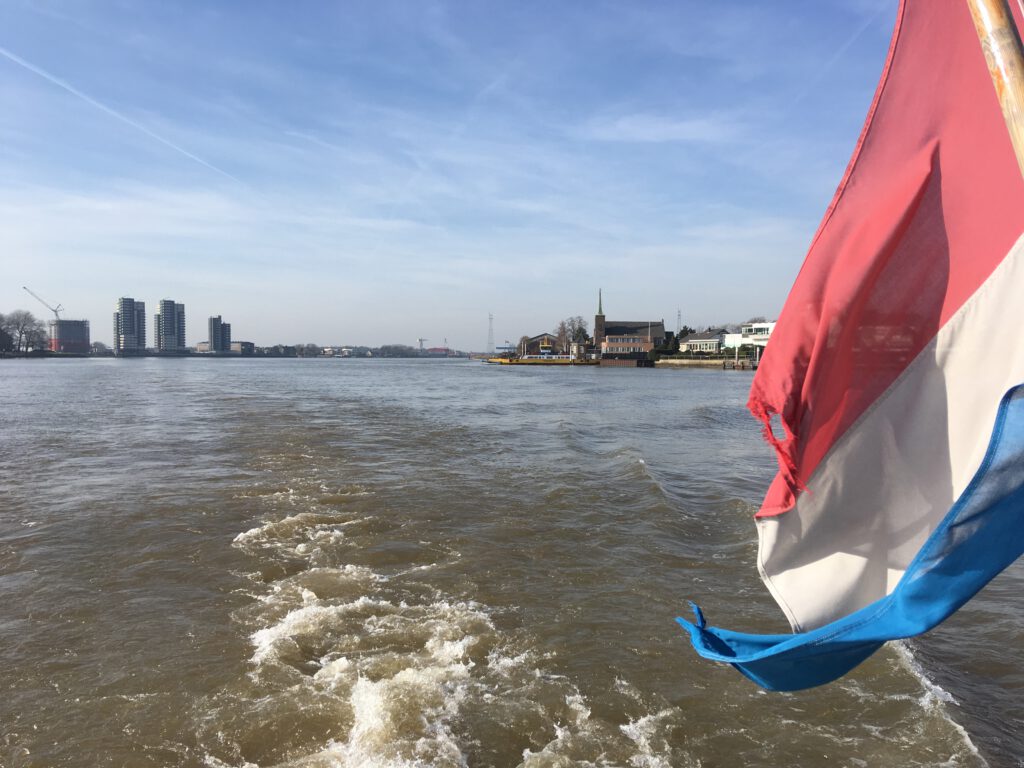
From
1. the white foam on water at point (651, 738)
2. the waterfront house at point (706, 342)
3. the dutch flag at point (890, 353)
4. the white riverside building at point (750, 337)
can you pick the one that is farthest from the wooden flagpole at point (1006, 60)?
the waterfront house at point (706, 342)

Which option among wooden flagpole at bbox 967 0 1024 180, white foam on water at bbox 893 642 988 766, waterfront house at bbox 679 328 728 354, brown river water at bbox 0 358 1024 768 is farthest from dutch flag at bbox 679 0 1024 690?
waterfront house at bbox 679 328 728 354

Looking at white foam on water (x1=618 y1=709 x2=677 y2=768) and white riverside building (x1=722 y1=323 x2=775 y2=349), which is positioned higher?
white riverside building (x1=722 y1=323 x2=775 y2=349)

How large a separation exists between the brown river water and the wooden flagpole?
3896mm

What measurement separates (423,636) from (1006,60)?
5.63 m

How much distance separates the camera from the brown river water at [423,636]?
435 cm

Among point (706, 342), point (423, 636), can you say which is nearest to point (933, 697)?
point (423, 636)

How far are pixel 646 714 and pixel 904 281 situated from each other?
347 cm

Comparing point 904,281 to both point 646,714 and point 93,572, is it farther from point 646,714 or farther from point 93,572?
point 93,572

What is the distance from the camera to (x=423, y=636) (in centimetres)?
593

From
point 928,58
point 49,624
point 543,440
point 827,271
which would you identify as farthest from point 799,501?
point 543,440

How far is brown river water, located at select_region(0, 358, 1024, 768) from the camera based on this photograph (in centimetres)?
435

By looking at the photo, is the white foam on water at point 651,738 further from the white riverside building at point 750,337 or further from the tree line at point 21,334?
the tree line at point 21,334

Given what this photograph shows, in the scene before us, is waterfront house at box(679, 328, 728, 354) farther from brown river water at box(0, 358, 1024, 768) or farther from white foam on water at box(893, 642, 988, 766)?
white foam on water at box(893, 642, 988, 766)

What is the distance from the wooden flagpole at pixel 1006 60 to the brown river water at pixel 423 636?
3.90 meters
